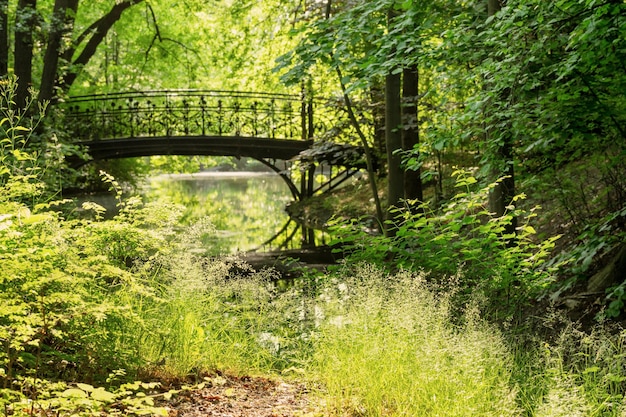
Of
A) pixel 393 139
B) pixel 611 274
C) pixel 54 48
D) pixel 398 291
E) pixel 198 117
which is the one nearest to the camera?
pixel 398 291

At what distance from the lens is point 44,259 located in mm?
3154

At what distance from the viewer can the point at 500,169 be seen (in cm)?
527

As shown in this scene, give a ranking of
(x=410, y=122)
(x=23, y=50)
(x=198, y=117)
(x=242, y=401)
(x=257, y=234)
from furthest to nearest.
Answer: (x=198, y=117) → (x=257, y=234) → (x=410, y=122) → (x=23, y=50) → (x=242, y=401)

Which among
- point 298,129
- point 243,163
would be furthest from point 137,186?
point 243,163

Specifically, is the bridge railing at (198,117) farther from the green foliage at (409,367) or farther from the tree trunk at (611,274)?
the green foliage at (409,367)

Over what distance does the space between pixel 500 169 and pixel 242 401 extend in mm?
2789

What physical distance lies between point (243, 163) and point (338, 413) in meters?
58.4

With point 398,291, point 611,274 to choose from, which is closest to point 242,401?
point 398,291

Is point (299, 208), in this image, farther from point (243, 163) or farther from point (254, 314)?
point (243, 163)

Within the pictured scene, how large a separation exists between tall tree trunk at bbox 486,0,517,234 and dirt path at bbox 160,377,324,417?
247 cm

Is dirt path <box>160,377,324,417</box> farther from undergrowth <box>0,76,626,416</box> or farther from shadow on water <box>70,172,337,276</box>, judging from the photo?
shadow on water <box>70,172,337,276</box>

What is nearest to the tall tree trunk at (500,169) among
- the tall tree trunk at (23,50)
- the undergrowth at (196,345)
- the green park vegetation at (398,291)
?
the green park vegetation at (398,291)

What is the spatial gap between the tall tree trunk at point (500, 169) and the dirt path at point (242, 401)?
2.47m

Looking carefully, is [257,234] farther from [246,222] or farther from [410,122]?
[410,122]
